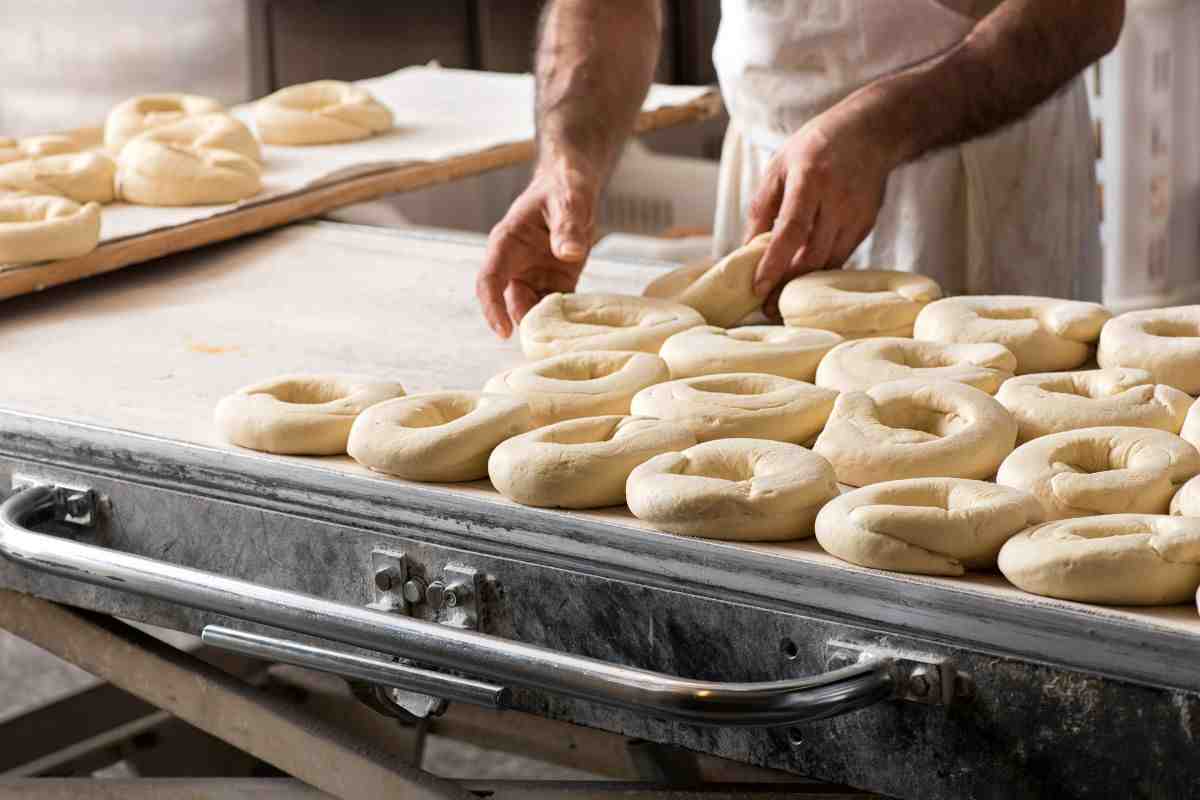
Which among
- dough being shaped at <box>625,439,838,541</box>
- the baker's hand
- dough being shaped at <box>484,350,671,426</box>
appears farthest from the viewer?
the baker's hand

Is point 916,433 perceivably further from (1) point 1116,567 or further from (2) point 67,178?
(2) point 67,178

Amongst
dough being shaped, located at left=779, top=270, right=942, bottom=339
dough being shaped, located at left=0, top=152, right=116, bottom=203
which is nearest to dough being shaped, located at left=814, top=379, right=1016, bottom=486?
dough being shaped, located at left=779, top=270, right=942, bottom=339

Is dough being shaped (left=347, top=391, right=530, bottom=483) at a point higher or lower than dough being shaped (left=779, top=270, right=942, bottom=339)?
lower

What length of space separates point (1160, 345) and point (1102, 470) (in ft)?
0.92

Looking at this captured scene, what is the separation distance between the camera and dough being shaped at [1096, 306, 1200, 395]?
1.52 metres

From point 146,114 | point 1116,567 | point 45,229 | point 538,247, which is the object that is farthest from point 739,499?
point 146,114

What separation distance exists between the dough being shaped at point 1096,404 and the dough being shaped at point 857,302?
26 centimetres

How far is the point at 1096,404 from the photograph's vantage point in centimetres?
142

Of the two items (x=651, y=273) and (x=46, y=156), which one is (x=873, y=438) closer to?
(x=651, y=273)

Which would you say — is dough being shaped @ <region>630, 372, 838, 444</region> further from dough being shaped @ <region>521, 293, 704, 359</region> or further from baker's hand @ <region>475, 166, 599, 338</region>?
baker's hand @ <region>475, 166, 599, 338</region>

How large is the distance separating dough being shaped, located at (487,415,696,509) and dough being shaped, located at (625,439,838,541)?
0.03 metres

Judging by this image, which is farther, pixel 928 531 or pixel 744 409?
pixel 744 409

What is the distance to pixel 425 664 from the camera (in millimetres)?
1393

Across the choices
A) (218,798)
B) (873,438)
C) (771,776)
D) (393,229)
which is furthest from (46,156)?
(873,438)
